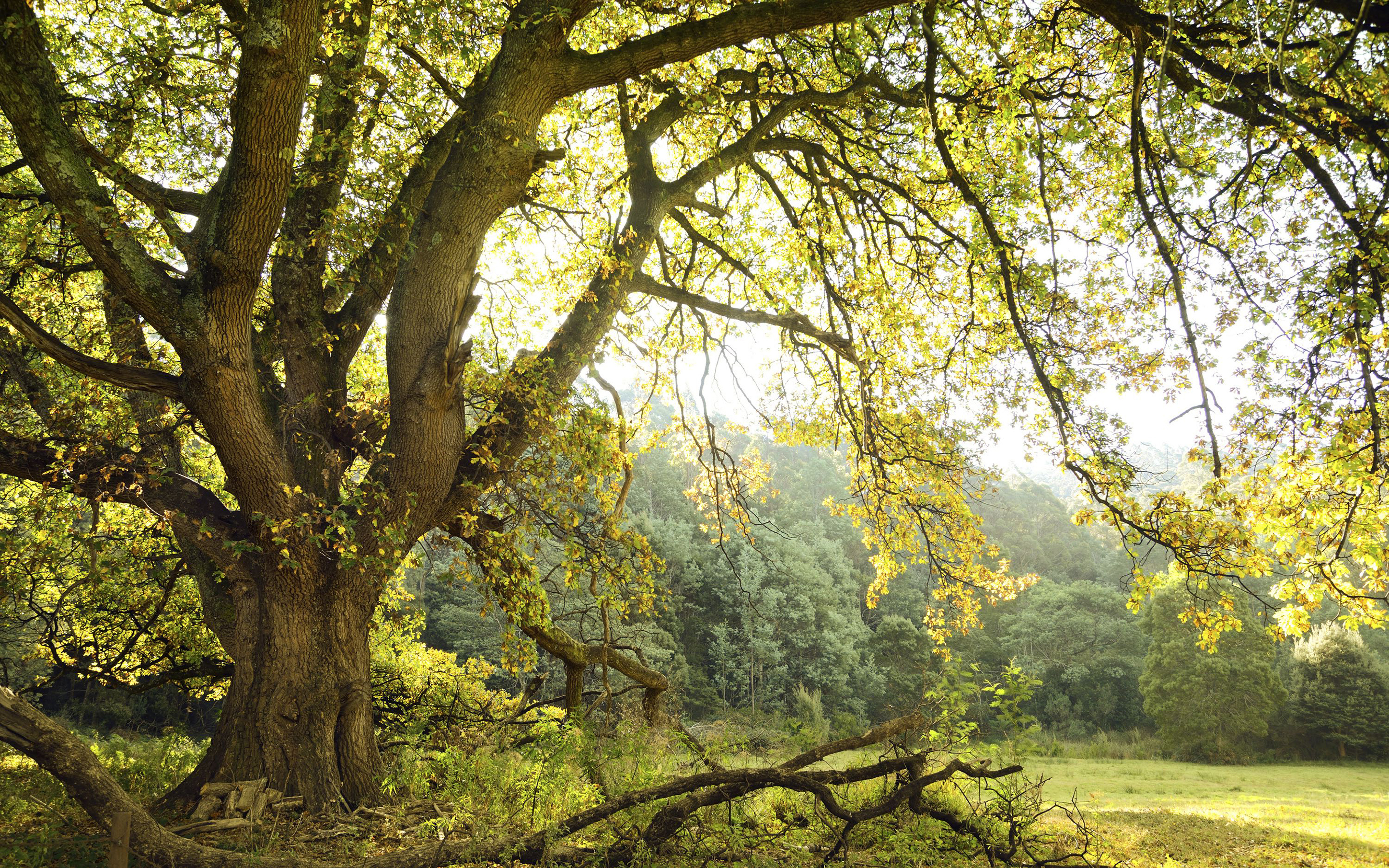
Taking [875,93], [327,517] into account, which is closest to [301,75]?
[327,517]

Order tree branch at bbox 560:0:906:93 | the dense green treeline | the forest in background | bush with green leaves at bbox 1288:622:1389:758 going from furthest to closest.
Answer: bush with green leaves at bbox 1288:622:1389:758
the dense green treeline
the forest in background
tree branch at bbox 560:0:906:93

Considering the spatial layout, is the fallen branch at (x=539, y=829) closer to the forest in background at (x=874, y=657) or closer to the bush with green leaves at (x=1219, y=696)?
the forest in background at (x=874, y=657)

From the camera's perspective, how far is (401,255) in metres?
4.84

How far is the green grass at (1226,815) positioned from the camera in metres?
4.56

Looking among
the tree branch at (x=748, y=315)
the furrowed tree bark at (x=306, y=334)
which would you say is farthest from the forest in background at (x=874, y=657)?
the furrowed tree bark at (x=306, y=334)

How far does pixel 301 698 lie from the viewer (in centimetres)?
447

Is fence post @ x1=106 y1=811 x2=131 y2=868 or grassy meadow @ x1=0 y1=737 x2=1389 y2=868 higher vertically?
fence post @ x1=106 y1=811 x2=131 y2=868

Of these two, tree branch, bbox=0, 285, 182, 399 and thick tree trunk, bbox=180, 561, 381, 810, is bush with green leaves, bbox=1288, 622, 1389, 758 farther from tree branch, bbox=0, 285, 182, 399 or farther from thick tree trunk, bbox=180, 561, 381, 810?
tree branch, bbox=0, 285, 182, 399

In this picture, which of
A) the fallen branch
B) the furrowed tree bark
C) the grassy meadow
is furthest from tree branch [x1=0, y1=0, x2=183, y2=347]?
the grassy meadow

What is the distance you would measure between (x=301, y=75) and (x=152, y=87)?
1.81 meters

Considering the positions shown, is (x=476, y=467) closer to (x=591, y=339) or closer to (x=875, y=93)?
(x=591, y=339)

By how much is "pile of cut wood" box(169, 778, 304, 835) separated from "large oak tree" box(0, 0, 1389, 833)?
6.2 inches

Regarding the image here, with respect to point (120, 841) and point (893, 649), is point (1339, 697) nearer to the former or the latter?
point (893, 649)

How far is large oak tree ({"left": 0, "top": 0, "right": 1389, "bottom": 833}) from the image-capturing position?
3762 millimetres
